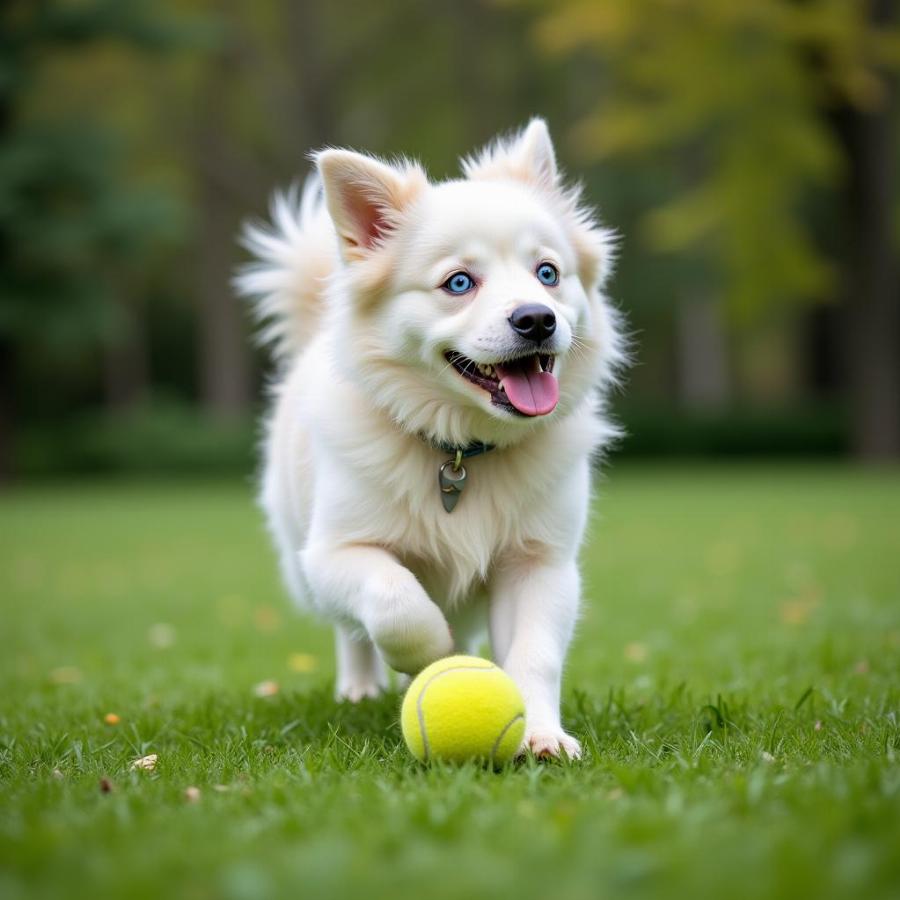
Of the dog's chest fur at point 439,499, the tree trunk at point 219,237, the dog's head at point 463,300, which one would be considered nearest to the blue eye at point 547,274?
the dog's head at point 463,300

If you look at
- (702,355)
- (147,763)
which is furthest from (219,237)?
(147,763)

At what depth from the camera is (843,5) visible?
19.0 meters

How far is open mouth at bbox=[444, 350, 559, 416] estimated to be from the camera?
3.84 metres

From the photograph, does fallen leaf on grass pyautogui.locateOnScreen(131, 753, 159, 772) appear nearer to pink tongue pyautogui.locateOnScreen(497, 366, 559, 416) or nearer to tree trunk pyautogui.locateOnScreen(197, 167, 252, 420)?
pink tongue pyautogui.locateOnScreen(497, 366, 559, 416)

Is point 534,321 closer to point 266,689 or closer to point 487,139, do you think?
point 266,689

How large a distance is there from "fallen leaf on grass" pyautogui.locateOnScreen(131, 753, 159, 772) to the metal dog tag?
4.11 ft

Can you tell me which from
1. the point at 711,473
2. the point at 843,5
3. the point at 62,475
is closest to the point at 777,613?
the point at 843,5

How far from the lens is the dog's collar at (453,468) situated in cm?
400

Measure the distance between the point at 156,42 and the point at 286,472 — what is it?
842 inches

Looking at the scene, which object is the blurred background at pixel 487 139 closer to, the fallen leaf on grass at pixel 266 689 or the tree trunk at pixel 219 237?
the tree trunk at pixel 219 237

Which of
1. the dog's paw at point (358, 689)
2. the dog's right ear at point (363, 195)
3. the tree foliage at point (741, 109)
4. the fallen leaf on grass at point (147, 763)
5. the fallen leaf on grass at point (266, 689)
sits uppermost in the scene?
the tree foliage at point (741, 109)

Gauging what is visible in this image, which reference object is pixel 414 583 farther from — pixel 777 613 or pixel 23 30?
pixel 23 30

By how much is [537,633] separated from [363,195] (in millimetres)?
1689

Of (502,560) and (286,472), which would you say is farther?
(286,472)
